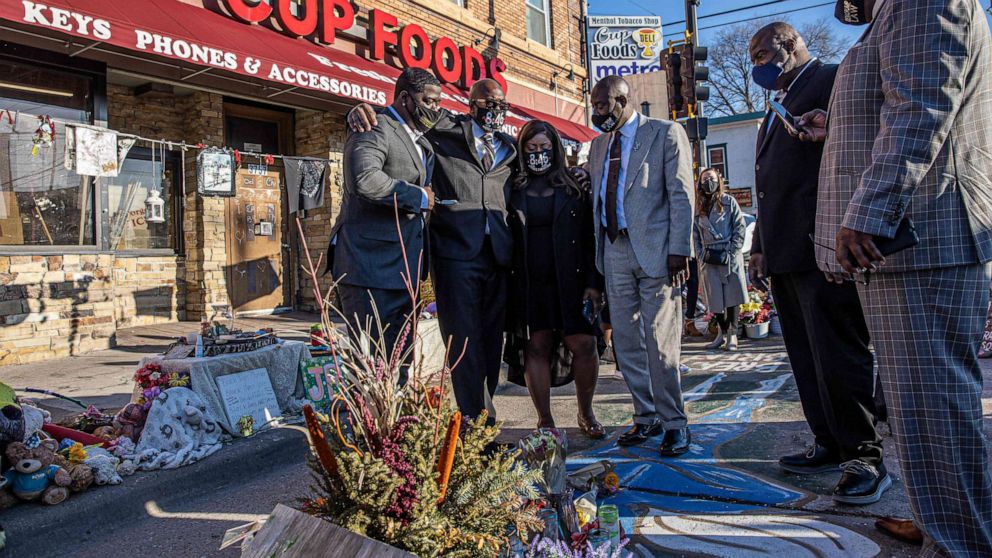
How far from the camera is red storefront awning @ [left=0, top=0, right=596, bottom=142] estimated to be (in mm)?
5906

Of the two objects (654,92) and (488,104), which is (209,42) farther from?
(654,92)

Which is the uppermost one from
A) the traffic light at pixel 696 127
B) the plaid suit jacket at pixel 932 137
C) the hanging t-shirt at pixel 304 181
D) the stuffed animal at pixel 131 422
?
the traffic light at pixel 696 127

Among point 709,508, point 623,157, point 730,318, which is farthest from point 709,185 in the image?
point 709,508

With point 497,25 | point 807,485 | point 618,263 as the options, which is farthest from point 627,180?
point 497,25

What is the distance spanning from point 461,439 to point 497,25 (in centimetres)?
1270

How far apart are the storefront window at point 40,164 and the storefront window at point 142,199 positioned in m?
1.28

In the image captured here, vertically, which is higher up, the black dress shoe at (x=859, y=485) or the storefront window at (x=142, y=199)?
the storefront window at (x=142, y=199)

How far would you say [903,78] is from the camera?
203cm

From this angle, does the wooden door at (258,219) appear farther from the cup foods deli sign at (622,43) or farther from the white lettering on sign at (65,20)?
the cup foods deli sign at (622,43)

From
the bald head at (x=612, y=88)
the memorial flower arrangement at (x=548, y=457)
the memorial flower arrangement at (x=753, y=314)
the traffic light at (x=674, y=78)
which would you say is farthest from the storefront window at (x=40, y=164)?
the traffic light at (x=674, y=78)

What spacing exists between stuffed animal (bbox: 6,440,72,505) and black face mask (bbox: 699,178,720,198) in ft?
21.2

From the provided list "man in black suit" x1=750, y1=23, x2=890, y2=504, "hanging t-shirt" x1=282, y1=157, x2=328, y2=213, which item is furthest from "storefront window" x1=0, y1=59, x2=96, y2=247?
"man in black suit" x1=750, y1=23, x2=890, y2=504

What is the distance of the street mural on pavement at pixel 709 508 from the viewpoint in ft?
7.96

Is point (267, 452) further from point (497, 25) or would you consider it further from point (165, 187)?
point (497, 25)
